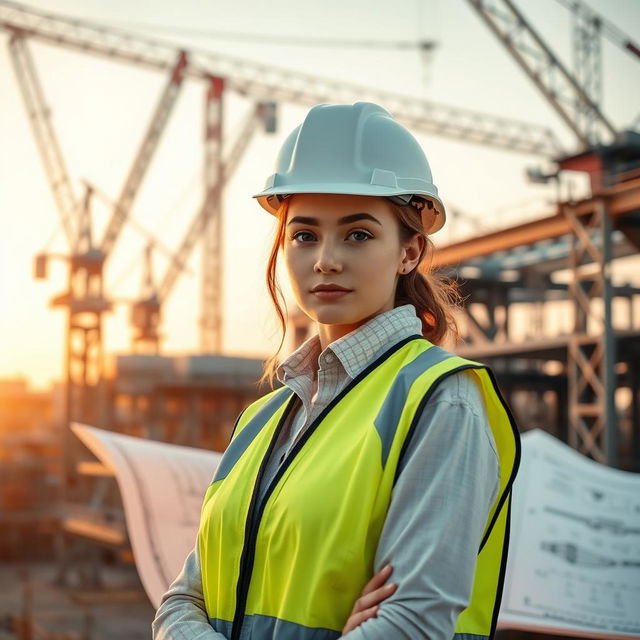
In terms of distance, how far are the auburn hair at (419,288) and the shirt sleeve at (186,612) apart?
0.51m

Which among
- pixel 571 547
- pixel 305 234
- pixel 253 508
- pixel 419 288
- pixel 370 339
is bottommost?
pixel 571 547

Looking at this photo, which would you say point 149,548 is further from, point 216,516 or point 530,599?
point 216,516

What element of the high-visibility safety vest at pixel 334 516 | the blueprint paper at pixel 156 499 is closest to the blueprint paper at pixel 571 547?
the blueprint paper at pixel 156 499

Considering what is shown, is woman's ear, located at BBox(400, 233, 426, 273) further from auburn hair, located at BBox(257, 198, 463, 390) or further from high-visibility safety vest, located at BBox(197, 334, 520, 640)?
high-visibility safety vest, located at BBox(197, 334, 520, 640)

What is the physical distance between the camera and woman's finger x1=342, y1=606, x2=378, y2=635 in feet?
5.31

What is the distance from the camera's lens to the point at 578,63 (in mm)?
35469

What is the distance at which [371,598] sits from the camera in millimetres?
1633

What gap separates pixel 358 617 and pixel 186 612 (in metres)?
0.55

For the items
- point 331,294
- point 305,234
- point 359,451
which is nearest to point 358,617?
point 359,451

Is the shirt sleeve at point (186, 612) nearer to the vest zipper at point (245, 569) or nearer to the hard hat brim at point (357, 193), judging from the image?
the vest zipper at point (245, 569)

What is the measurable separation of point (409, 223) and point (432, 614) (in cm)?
82

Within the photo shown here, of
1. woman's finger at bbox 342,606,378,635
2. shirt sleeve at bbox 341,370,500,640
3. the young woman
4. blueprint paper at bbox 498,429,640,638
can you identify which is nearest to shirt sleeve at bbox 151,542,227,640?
the young woman

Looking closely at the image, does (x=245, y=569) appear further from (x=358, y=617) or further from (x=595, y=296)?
(x=595, y=296)

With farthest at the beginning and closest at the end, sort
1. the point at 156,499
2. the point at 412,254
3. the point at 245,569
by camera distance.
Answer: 1. the point at 156,499
2. the point at 412,254
3. the point at 245,569
